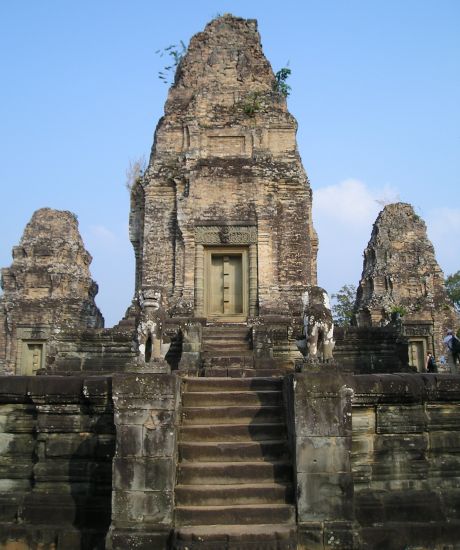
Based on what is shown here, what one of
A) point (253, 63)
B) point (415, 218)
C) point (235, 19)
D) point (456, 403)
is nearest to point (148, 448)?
point (456, 403)

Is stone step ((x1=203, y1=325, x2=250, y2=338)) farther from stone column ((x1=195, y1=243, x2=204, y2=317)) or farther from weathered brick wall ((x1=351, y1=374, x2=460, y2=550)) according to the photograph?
weathered brick wall ((x1=351, y1=374, x2=460, y2=550))

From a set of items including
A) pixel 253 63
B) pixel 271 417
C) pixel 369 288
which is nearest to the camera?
pixel 271 417

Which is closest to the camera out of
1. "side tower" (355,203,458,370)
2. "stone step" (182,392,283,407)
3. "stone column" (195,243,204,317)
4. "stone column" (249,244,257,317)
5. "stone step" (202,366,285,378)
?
"stone step" (182,392,283,407)

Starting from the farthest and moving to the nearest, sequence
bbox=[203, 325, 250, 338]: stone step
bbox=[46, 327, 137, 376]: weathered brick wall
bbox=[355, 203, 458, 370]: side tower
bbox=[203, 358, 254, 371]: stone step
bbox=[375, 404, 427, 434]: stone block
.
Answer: bbox=[355, 203, 458, 370]: side tower < bbox=[203, 325, 250, 338]: stone step < bbox=[46, 327, 137, 376]: weathered brick wall < bbox=[203, 358, 254, 371]: stone step < bbox=[375, 404, 427, 434]: stone block

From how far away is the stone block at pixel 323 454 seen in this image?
19.8ft

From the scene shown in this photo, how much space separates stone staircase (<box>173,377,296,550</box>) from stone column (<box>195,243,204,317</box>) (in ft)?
24.5

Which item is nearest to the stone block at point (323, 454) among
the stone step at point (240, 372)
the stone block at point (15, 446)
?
the stone block at point (15, 446)

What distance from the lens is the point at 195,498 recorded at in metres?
6.13

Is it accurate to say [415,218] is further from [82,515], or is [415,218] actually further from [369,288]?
[82,515]

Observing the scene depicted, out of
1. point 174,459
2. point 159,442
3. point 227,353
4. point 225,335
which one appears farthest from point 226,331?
point 159,442

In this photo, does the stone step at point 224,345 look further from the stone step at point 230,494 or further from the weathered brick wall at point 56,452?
the stone step at point 230,494

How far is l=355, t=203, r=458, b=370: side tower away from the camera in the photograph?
2958 centimetres

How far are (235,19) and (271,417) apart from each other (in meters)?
14.7

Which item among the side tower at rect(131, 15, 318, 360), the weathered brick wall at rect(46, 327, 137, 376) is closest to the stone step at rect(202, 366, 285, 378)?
the weathered brick wall at rect(46, 327, 137, 376)
